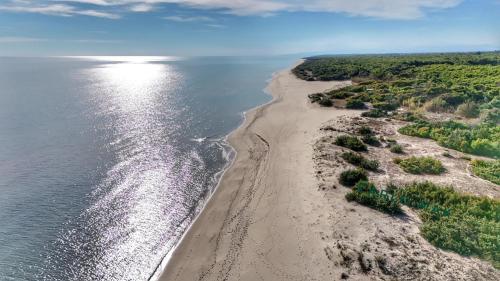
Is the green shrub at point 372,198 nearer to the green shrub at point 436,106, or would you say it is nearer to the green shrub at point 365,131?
the green shrub at point 365,131

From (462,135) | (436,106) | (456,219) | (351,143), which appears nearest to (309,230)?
(456,219)

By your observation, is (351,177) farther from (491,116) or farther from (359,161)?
(491,116)

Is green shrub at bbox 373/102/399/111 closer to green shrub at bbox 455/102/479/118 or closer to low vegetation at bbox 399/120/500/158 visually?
green shrub at bbox 455/102/479/118

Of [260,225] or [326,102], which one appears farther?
[326,102]

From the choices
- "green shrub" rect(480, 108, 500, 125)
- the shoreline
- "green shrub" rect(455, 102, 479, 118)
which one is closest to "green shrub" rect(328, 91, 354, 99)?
the shoreline

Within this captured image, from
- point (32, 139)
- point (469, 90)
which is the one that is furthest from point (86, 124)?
point (469, 90)

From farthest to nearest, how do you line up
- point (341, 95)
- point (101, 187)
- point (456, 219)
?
point (341, 95) → point (101, 187) → point (456, 219)

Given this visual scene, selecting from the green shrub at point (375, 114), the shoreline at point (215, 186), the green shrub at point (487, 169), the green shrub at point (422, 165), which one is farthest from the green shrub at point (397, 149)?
the green shrub at point (375, 114)
